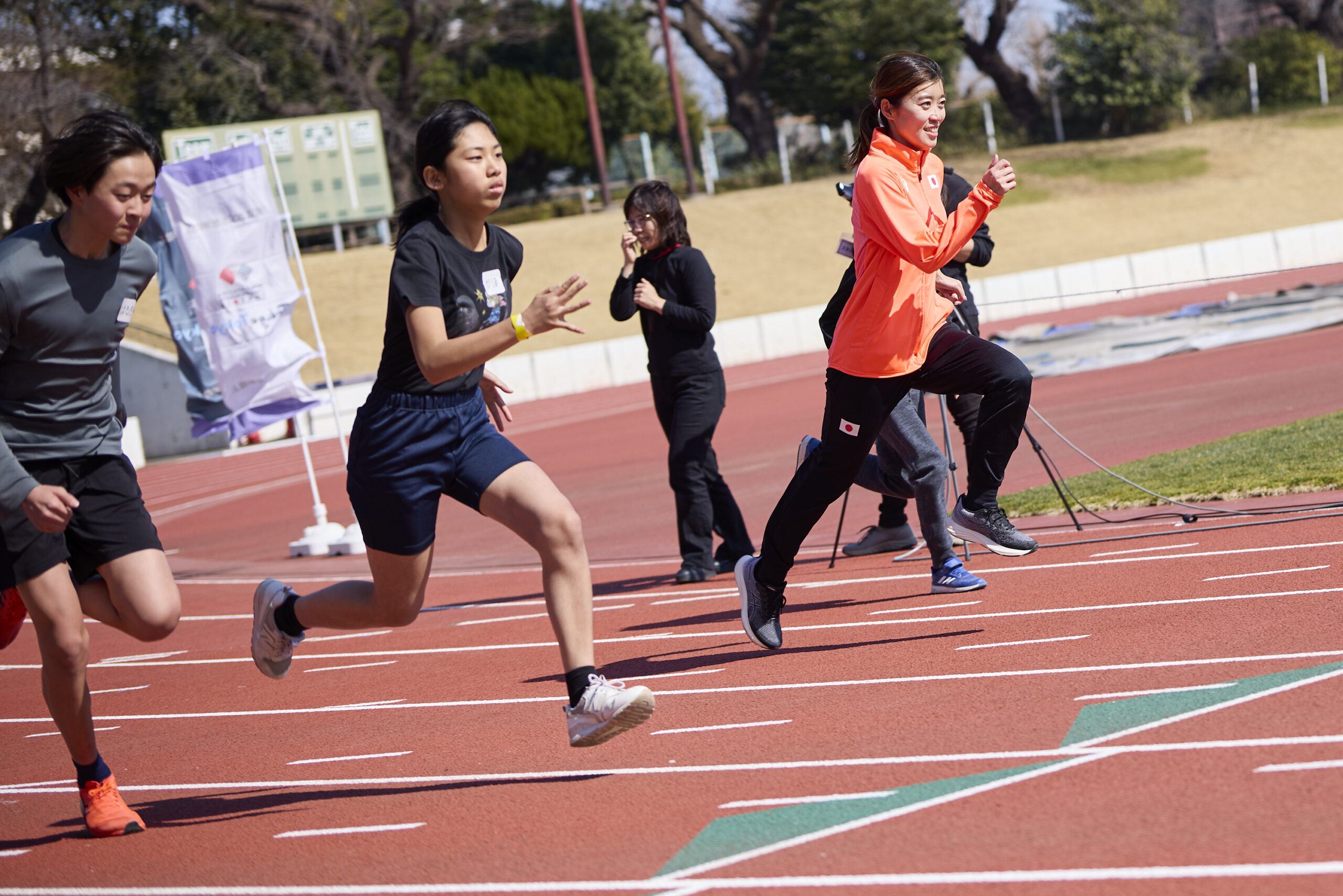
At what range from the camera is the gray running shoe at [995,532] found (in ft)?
17.1

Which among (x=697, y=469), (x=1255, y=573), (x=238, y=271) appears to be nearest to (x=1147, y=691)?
(x=1255, y=573)


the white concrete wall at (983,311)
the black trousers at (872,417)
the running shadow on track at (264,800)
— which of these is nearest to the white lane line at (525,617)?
the black trousers at (872,417)

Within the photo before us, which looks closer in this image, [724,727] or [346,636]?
[724,727]

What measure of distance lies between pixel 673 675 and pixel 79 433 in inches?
92.5

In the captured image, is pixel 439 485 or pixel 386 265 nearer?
pixel 439 485

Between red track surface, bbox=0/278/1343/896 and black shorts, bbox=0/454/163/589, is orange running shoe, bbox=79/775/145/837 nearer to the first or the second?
red track surface, bbox=0/278/1343/896

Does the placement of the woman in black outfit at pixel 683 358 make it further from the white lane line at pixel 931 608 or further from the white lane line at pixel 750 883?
the white lane line at pixel 750 883

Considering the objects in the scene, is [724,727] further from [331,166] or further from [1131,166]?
[1131,166]

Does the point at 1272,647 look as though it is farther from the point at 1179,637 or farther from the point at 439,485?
the point at 439,485

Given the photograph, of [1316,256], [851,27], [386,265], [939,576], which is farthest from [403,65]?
[939,576]

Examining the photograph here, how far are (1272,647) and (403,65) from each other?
4307 centimetres

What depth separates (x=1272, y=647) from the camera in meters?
4.21

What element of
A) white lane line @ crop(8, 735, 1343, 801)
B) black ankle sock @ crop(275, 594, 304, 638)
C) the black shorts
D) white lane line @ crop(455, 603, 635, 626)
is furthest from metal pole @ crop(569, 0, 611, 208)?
the black shorts

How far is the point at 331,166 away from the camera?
35562 millimetres
